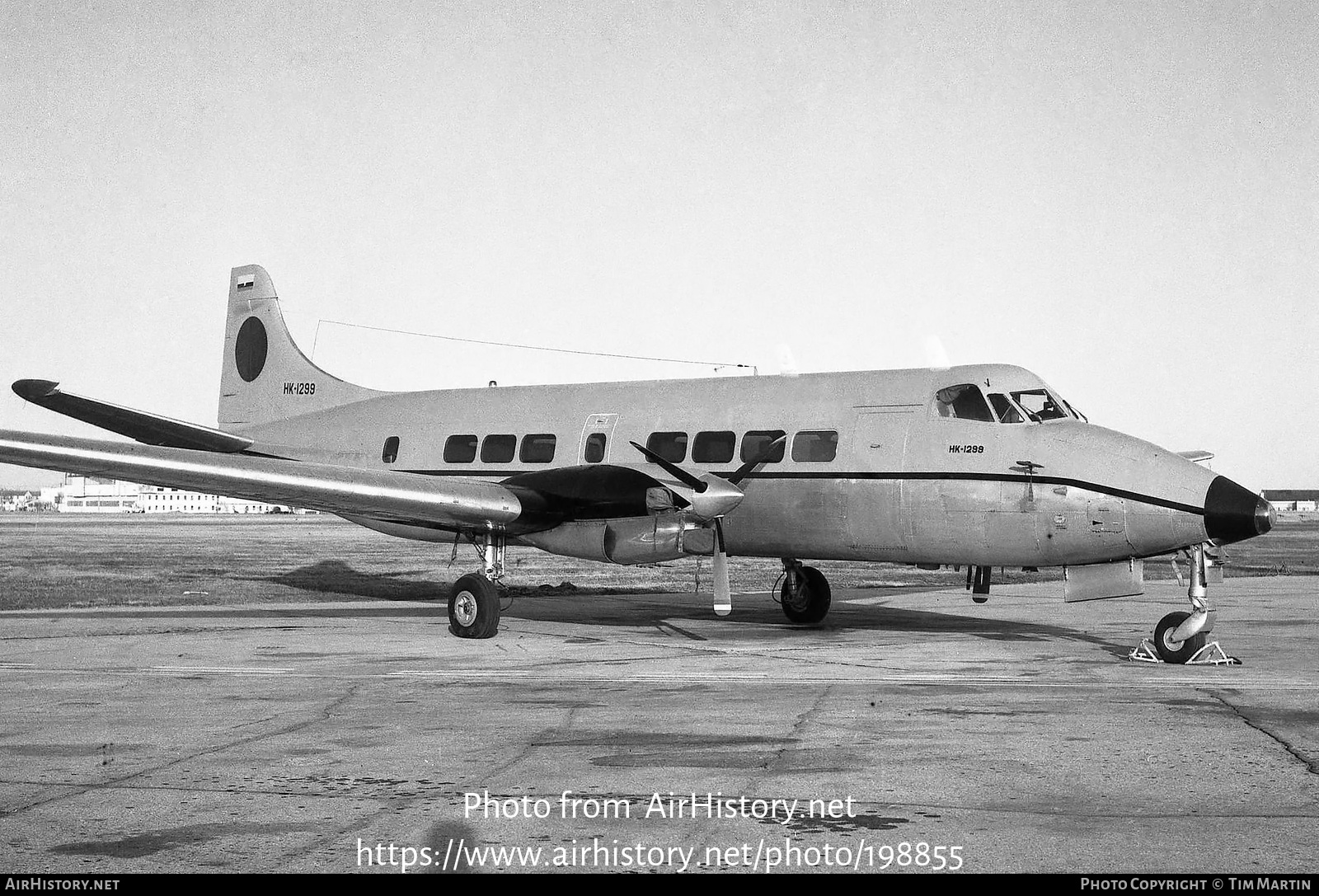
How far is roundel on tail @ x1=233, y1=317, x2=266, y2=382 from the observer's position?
24141 millimetres

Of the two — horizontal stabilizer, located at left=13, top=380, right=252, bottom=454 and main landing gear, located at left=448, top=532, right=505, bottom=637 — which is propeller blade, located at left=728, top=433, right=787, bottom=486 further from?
horizontal stabilizer, located at left=13, top=380, right=252, bottom=454

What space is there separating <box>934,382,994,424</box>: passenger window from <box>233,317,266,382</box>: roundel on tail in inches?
534

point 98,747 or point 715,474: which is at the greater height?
point 715,474

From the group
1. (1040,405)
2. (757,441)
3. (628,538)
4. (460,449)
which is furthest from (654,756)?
(460,449)

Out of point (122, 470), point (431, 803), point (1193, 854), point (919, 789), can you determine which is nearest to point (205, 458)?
point (122, 470)

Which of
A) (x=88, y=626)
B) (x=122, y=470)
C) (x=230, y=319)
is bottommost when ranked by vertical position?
(x=88, y=626)

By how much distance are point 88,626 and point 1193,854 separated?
16914 millimetres

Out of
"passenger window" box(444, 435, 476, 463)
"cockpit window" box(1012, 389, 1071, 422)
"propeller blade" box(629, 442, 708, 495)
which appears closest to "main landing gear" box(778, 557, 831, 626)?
"propeller blade" box(629, 442, 708, 495)

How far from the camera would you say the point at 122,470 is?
14.5 meters

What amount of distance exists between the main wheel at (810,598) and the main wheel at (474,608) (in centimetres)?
493

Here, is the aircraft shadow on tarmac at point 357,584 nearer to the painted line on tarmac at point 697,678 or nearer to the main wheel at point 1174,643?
the painted line on tarmac at point 697,678

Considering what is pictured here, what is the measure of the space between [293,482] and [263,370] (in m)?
9.08

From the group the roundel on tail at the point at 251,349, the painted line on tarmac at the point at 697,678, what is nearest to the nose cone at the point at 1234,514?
the painted line on tarmac at the point at 697,678
